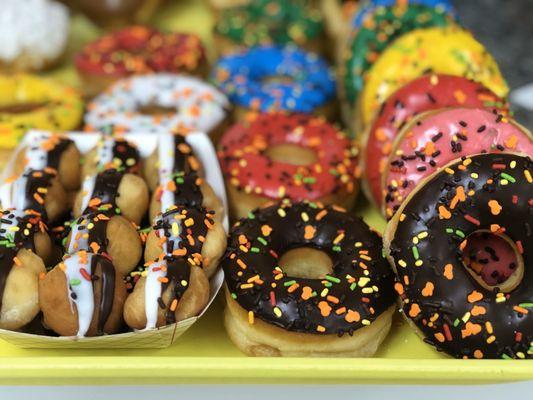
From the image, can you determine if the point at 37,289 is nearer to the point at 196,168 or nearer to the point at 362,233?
the point at 196,168

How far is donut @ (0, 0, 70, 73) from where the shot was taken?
9.03 feet

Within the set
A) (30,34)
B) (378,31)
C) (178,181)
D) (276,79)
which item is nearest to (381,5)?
(378,31)

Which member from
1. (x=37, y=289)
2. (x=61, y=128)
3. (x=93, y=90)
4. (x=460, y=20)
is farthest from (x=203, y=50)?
(x=37, y=289)

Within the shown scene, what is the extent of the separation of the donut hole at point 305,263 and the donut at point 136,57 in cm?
134

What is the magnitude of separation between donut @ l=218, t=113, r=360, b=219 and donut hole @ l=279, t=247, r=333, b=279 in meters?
0.26

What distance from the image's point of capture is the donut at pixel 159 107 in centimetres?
224

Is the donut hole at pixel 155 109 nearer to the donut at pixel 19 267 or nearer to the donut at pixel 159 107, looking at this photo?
the donut at pixel 159 107

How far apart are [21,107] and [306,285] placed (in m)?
1.52

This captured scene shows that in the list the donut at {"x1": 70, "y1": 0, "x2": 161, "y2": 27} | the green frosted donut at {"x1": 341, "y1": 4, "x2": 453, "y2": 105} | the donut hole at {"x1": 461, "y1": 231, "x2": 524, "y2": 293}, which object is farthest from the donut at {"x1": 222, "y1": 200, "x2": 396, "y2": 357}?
the donut at {"x1": 70, "y1": 0, "x2": 161, "y2": 27}

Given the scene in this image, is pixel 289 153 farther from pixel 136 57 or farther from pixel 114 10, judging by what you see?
pixel 114 10

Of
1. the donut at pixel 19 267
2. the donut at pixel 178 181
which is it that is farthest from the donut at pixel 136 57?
the donut at pixel 19 267

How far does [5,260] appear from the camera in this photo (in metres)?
1.41

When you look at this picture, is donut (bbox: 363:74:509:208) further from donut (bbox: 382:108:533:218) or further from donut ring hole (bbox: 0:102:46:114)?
donut ring hole (bbox: 0:102:46:114)

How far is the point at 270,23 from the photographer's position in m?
3.03
